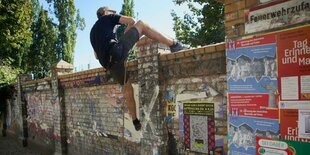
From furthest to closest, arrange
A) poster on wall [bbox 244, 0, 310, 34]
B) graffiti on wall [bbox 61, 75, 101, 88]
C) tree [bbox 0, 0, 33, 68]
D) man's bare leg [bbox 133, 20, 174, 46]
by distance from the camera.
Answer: tree [bbox 0, 0, 33, 68], graffiti on wall [bbox 61, 75, 101, 88], man's bare leg [bbox 133, 20, 174, 46], poster on wall [bbox 244, 0, 310, 34]

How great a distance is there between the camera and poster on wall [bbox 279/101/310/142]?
284cm

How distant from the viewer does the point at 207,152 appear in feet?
14.8

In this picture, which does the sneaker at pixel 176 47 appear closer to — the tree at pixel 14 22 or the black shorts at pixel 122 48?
the black shorts at pixel 122 48

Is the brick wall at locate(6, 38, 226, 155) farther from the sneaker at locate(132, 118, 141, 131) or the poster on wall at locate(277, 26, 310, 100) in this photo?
the poster on wall at locate(277, 26, 310, 100)

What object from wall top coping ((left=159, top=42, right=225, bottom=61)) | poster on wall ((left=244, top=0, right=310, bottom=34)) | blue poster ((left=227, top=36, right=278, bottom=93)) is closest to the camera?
poster on wall ((left=244, top=0, right=310, bottom=34))

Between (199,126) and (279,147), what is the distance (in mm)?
1608

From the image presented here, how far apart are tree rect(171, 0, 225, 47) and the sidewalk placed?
10.8 m

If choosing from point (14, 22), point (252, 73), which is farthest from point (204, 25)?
point (252, 73)

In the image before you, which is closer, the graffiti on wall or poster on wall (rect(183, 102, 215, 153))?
poster on wall (rect(183, 102, 215, 153))

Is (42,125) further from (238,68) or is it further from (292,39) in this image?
(292,39)

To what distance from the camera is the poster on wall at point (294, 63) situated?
2.83 metres

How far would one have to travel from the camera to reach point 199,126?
461 cm

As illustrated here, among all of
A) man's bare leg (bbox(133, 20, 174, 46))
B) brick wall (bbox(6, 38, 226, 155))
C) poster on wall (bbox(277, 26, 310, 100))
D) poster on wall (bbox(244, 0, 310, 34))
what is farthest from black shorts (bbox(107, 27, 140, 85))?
poster on wall (bbox(277, 26, 310, 100))

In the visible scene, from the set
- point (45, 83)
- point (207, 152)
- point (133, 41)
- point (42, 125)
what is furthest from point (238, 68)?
point (42, 125)
